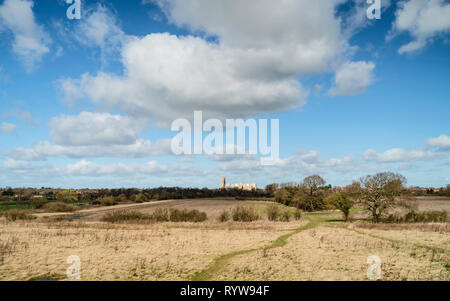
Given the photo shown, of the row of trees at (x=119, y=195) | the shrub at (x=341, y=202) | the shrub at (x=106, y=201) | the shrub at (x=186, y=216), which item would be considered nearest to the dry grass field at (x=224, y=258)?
the shrub at (x=341, y=202)

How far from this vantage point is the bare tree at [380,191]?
49019 millimetres

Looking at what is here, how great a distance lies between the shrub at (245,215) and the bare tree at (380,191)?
24.2m

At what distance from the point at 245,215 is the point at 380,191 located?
2911 cm

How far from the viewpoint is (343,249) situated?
2777 cm

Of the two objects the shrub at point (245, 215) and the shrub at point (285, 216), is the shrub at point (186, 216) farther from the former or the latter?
the shrub at point (285, 216)

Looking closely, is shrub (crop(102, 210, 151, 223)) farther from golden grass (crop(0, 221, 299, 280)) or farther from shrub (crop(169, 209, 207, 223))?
→ golden grass (crop(0, 221, 299, 280))

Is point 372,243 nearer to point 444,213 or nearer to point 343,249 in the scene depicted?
point 343,249

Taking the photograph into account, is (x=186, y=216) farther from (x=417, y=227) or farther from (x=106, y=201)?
(x=106, y=201)

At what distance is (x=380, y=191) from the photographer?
164 feet

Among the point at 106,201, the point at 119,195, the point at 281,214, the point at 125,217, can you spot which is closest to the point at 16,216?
the point at 125,217

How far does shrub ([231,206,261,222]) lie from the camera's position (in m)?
63.5

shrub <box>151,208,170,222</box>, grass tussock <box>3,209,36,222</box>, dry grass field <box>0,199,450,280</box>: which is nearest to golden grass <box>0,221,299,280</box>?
dry grass field <box>0,199,450,280</box>
